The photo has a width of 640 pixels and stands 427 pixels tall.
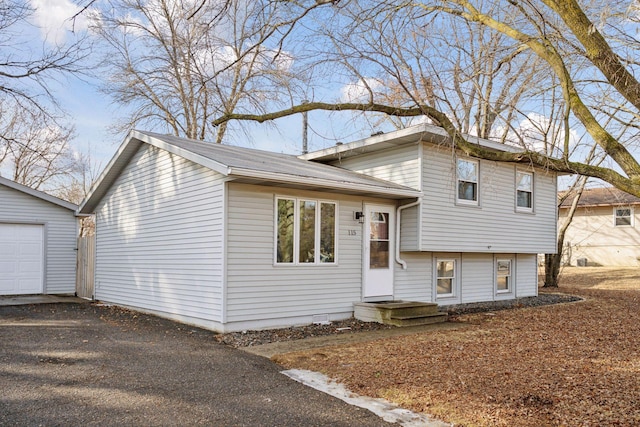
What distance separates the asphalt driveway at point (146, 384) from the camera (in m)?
4.32

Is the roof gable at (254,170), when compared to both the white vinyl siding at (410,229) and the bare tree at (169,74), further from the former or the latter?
the bare tree at (169,74)

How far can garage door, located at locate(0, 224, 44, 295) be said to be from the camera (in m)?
A: 13.4

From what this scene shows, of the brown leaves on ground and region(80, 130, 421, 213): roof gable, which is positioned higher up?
region(80, 130, 421, 213): roof gable

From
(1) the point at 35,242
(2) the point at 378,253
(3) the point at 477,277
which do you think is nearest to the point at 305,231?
(2) the point at 378,253

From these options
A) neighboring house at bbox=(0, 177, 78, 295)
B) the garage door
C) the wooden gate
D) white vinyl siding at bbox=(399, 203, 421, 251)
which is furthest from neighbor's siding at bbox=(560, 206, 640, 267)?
the garage door

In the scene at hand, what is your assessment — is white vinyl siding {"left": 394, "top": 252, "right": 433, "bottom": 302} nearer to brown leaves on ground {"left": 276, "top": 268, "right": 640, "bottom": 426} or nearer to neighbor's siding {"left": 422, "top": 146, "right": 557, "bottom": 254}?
neighbor's siding {"left": 422, "top": 146, "right": 557, "bottom": 254}

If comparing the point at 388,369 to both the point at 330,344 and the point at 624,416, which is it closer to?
the point at 330,344

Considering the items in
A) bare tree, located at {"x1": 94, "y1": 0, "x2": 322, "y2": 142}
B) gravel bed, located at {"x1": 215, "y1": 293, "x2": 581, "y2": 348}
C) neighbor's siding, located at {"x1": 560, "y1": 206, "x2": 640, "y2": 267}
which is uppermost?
bare tree, located at {"x1": 94, "y1": 0, "x2": 322, "y2": 142}

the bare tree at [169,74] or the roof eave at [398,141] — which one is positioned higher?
the bare tree at [169,74]

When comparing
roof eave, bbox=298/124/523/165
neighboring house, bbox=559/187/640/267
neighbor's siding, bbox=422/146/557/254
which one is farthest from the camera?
neighboring house, bbox=559/187/640/267

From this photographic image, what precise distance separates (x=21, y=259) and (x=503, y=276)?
13.9 m

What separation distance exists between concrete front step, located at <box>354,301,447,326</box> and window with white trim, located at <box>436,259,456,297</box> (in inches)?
75.7

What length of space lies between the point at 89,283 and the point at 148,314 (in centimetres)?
414

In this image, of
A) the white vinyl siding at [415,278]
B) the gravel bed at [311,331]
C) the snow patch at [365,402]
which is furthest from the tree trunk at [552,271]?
the snow patch at [365,402]
